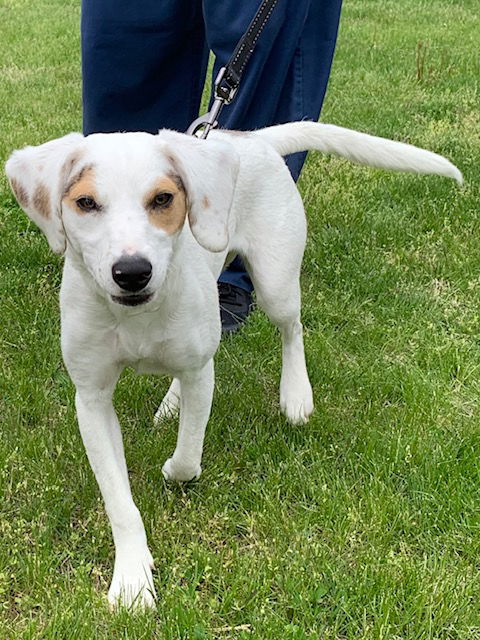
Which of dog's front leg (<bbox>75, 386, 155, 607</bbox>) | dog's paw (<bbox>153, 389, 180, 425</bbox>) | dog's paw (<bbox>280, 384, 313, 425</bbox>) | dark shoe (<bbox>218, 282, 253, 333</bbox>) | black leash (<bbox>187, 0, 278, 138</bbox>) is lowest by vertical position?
dark shoe (<bbox>218, 282, 253, 333</bbox>)

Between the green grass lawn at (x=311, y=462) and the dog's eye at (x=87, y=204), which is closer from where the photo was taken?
the dog's eye at (x=87, y=204)

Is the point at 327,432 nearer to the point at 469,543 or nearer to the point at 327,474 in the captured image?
the point at 327,474

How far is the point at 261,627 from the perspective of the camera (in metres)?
2.33

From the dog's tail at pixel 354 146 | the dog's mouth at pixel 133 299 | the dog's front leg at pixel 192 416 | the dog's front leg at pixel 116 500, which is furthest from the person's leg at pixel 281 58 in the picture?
the dog's mouth at pixel 133 299

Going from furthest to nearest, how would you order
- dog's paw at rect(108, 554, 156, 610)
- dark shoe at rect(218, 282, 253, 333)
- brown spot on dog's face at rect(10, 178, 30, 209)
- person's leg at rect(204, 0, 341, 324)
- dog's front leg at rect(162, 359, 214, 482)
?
dark shoe at rect(218, 282, 253, 333)
person's leg at rect(204, 0, 341, 324)
dog's front leg at rect(162, 359, 214, 482)
dog's paw at rect(108, 554, 156, 610)
brown spot on dog's face at rect(10, 178, 30, 209)

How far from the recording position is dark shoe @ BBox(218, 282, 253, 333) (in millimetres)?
3969

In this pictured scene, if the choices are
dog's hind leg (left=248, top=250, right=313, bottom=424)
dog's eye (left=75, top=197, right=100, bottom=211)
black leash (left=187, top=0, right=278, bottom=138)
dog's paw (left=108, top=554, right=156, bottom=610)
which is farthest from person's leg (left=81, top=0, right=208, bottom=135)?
dog's paw (left=108, top=554, right=156, bottom=610)

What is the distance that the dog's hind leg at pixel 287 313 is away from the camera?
3219mm

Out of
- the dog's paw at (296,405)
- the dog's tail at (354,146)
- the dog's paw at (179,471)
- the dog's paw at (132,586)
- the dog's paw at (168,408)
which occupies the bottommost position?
the dog's paw at (168,408)

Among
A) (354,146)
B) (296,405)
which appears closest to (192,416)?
(296,405)

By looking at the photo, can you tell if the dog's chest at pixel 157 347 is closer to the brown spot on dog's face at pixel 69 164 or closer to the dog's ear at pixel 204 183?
the dog's ear at pixel 204 183

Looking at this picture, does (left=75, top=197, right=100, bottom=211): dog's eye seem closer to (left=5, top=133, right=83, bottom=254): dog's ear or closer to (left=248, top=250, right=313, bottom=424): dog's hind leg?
(left=5, top=133, right=83, bottom=254): dog's ear

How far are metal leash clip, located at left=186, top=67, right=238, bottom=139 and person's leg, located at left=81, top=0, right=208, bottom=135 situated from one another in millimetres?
721

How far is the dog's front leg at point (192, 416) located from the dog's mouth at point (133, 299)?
0.50 metres
